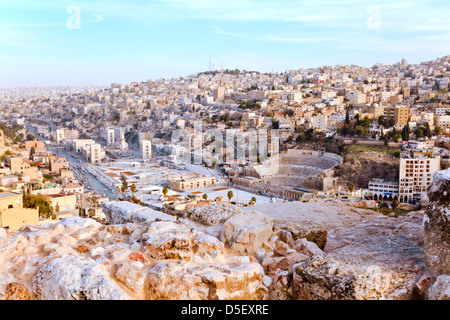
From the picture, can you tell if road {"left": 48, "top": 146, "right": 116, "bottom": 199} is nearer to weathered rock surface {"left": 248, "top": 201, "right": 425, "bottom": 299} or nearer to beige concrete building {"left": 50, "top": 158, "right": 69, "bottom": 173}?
beige concrete building {"left": 50, "top": 158, "right": 69, "bottom": 173}

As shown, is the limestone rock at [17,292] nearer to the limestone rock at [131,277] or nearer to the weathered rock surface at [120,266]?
the weathered rock surface at [120,266]

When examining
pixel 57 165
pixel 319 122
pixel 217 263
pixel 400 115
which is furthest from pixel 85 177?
pixel 217 263

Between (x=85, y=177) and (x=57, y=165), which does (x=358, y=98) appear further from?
(x=57, y=165)

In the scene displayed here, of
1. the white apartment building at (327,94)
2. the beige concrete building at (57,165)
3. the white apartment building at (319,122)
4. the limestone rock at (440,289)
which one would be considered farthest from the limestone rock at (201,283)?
the white apartment building at (327,94)

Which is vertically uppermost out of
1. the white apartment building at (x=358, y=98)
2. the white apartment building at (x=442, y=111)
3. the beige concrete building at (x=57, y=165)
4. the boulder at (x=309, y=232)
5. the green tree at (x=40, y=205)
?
the white apartment building at (x=358, y=98)

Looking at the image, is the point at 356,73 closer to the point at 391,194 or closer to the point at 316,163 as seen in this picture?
the point at 316,163

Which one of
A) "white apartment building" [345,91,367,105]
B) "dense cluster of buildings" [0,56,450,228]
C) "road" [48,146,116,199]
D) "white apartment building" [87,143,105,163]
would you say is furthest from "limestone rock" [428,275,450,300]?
"white apartment building" [345,91,367,105]
